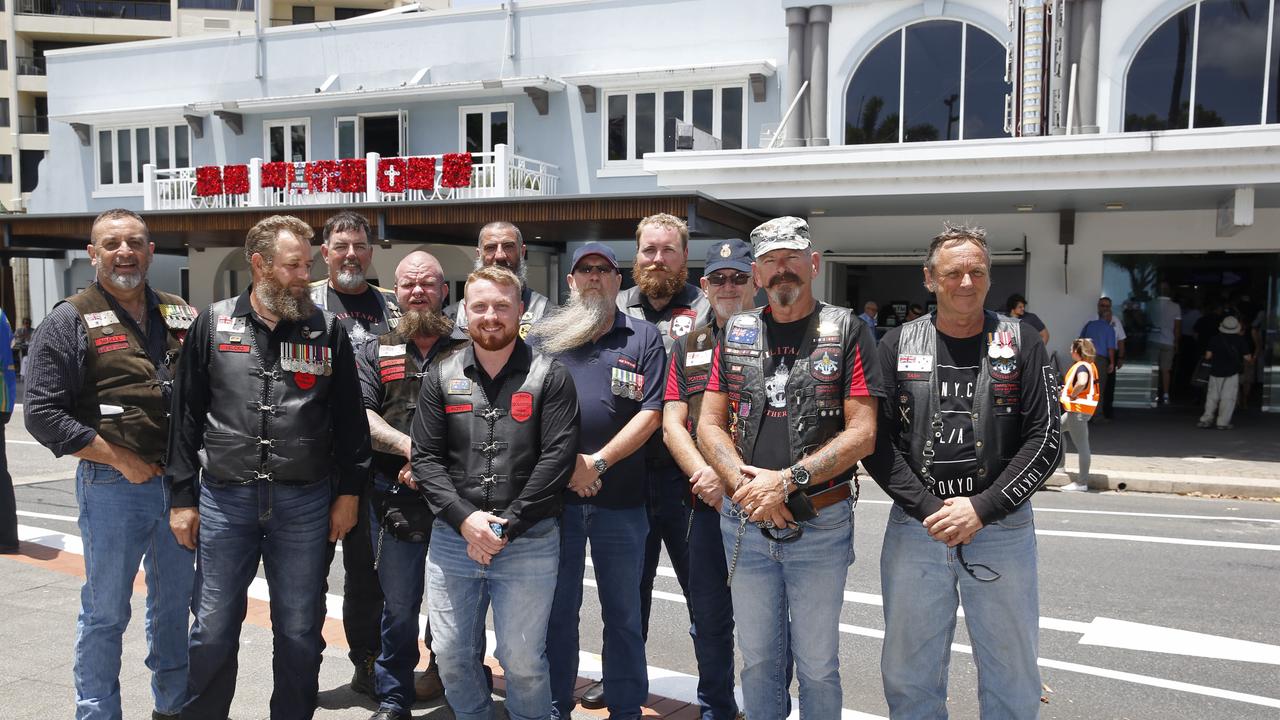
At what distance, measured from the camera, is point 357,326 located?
4.66m

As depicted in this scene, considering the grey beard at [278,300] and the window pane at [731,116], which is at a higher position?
the window pane at [731,116]

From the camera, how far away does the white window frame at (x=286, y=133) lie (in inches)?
859

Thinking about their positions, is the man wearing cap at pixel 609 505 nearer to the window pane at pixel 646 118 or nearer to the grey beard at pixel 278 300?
the grey beard at pixel 278 300

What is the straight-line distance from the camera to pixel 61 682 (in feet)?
14.2

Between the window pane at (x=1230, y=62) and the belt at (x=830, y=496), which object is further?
the window pane at (x=1230, y=62)

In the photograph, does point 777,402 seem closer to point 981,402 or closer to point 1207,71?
point 981,402

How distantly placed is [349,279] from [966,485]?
3.09 m

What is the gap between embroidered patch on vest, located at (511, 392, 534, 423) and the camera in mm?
3482

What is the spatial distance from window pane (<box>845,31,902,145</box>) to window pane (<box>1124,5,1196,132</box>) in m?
3.85

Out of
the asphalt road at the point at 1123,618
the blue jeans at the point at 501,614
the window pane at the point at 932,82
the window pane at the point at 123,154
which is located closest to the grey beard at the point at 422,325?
the blue jeans at the point at 501,614

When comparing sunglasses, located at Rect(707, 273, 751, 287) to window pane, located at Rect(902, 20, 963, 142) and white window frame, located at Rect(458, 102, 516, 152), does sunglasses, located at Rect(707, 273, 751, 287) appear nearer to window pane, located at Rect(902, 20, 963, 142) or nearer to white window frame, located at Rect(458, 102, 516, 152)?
window pane, located at Rect(902, 20, 963, 142)

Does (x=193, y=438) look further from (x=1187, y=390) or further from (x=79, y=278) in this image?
(x=79, y=278)

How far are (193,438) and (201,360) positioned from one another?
0.30m

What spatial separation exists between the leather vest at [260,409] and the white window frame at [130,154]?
22137 mm
